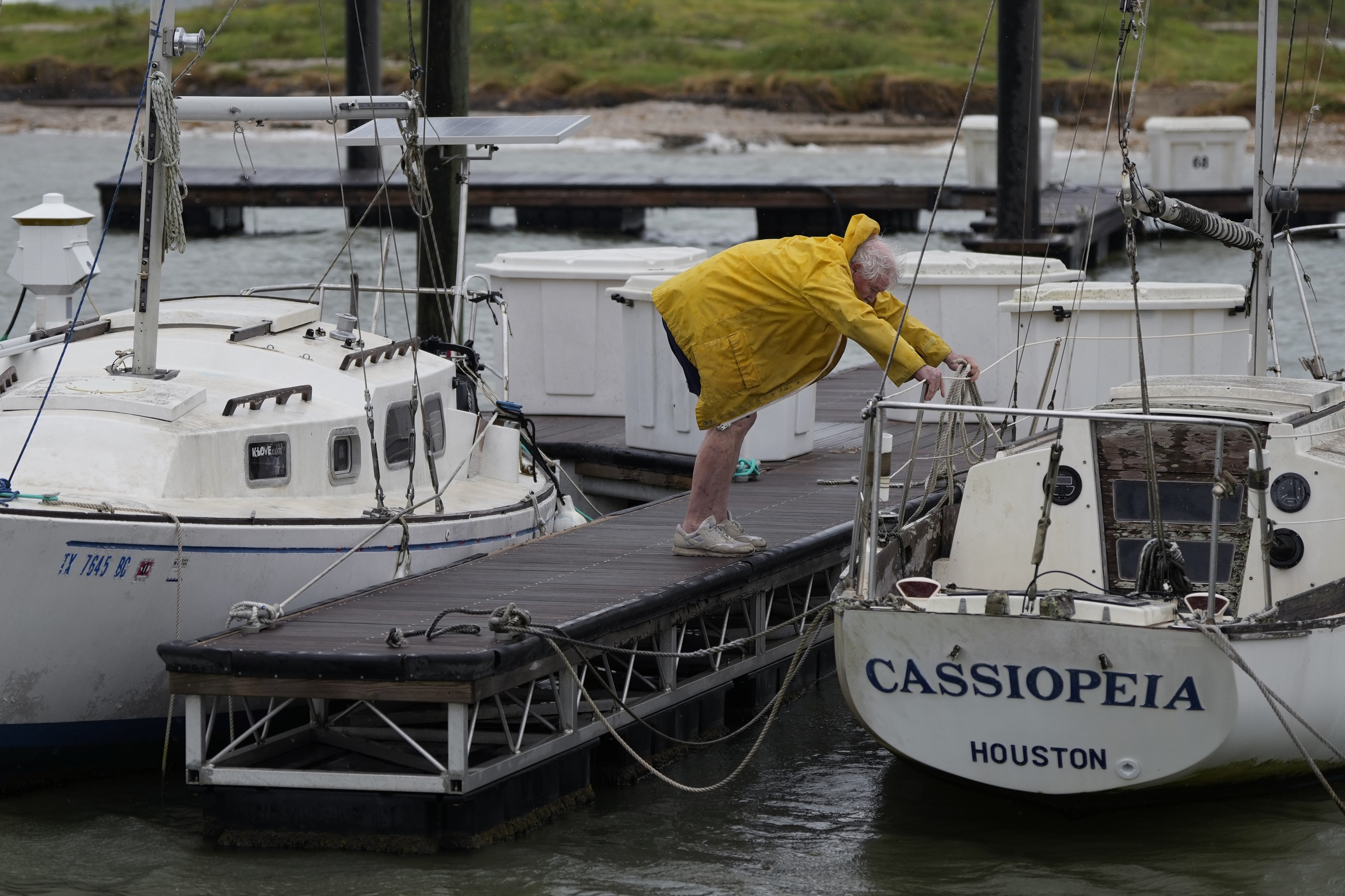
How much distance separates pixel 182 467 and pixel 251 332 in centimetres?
167

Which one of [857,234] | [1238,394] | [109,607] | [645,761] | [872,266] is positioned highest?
[857,234]

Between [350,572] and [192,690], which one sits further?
[350,572]

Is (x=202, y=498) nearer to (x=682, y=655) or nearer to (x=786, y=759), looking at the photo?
(x=682, y=655)

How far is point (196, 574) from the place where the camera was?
889 cm

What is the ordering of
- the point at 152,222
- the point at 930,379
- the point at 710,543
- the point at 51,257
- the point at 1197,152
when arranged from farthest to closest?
the point at 1197,152
the point at 51,257
the point at 710,543
the point at 152,222
the point at 930,379

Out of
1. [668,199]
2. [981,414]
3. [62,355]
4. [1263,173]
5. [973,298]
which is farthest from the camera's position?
[668,199]

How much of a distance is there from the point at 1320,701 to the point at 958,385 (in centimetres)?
253

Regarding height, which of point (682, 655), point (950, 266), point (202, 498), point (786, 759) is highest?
point (950, 266)

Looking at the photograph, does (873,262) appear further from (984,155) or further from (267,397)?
(984,155)

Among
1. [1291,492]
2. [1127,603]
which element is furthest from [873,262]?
[1291,492]

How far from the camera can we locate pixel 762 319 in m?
9.20

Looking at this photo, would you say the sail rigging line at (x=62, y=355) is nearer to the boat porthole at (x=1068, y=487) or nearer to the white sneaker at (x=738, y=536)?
the white sneaker at (x=738, y=536)

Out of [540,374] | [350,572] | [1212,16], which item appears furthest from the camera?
[1212,16]

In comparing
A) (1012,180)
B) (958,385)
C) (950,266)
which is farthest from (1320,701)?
(1012,180)
